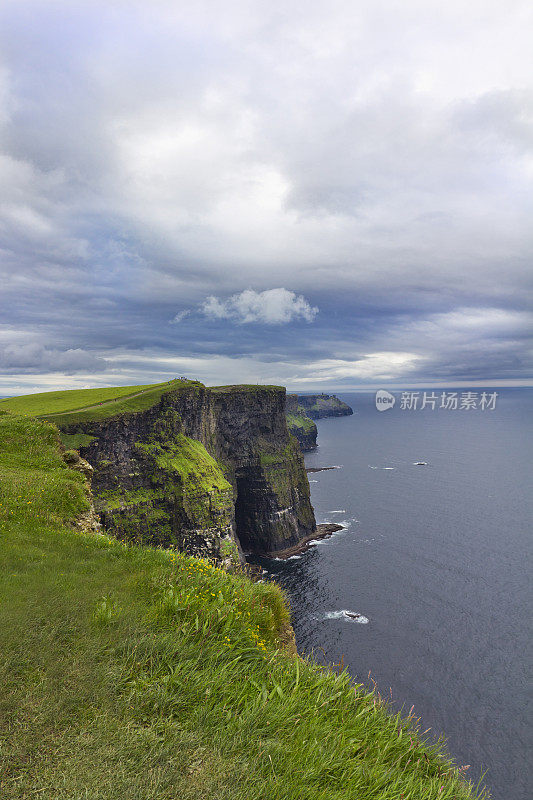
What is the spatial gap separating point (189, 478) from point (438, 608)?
143 feet

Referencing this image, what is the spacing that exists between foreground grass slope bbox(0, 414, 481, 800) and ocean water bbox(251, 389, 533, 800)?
8.34m

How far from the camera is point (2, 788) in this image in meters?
4.83

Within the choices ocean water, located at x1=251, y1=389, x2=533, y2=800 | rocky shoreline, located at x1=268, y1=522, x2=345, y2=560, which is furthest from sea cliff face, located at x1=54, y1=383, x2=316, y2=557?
ocean water, located at x1=251, y1=389, x2=533, y2=800

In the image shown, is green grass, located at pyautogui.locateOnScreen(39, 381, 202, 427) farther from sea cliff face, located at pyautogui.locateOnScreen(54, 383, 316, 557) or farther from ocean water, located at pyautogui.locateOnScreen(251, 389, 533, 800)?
ocean water, located at pyautogui.locateOnScreen(251, 389, 533, 800)

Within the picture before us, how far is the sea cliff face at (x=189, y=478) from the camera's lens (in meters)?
52.3

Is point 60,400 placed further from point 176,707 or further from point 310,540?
point 176,707

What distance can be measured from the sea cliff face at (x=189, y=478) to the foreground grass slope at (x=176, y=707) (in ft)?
82.5

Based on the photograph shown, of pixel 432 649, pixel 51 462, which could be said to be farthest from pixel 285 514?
pixel 51 462

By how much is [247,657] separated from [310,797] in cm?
330

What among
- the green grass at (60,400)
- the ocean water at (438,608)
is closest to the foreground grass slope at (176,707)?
the ocean water at (438,608)

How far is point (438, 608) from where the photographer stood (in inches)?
2383

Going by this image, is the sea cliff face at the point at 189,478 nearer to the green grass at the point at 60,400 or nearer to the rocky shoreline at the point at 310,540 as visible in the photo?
the rocky shoreline at the point at 310,540

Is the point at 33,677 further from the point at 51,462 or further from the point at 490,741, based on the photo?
the point at 490,741

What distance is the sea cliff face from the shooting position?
5228 centimetres
